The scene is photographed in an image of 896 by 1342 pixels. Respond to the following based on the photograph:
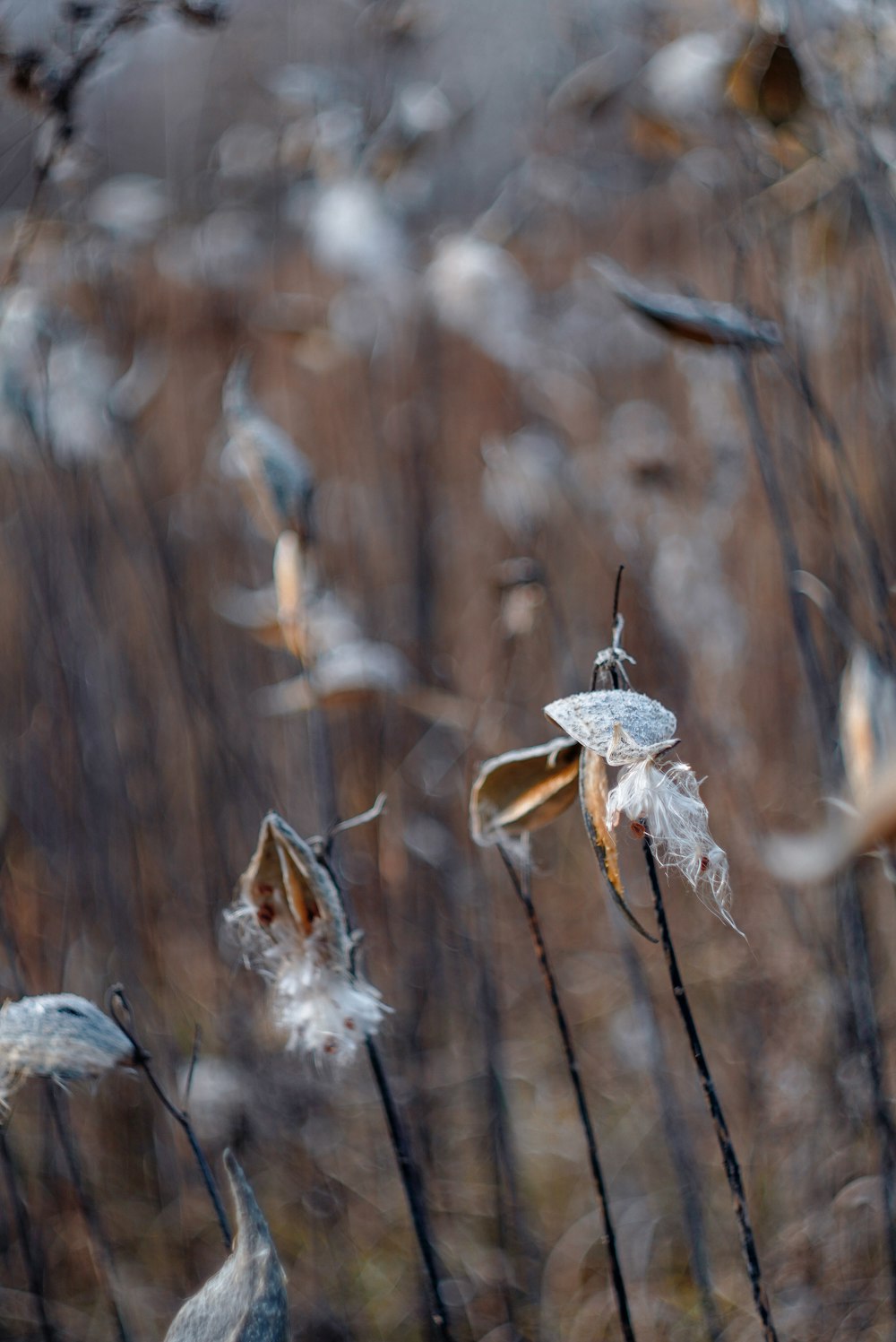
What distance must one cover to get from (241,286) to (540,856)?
2.92 feet

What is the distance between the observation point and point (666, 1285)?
954mm

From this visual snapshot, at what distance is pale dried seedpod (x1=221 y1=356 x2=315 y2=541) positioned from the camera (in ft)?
1.94

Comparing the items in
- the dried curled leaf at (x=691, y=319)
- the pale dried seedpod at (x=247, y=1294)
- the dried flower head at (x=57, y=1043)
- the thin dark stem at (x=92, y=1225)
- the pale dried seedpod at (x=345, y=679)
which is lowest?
the thin dark stem at (x=92, y=1225)

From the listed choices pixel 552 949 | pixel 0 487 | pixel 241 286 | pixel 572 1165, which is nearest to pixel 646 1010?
pixel 572 1165

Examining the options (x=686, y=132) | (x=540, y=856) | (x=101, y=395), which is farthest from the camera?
(x=540, y=856)

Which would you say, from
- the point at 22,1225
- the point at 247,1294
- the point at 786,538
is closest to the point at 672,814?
the point at 247,1294

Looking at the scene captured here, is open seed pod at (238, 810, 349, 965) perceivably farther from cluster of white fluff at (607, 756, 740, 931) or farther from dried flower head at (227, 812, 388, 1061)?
cluster of white fluff at (607, 756, 740, 931)

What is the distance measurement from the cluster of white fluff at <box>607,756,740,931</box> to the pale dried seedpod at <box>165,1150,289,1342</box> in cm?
20

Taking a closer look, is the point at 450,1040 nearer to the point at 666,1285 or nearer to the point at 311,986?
the point at 666,1285

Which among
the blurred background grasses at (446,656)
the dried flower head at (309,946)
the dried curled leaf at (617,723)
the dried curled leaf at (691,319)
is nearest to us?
the dried curled leaf at (617,723)

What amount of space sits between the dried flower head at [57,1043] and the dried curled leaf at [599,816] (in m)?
0.24

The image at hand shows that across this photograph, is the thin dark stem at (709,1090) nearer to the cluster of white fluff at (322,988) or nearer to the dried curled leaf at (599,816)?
the dried curled leaf at (599,816)

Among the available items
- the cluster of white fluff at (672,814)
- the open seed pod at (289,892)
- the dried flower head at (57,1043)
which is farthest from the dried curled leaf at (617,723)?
the dried flower head at (57,1043)

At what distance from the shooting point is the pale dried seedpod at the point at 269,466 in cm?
59
